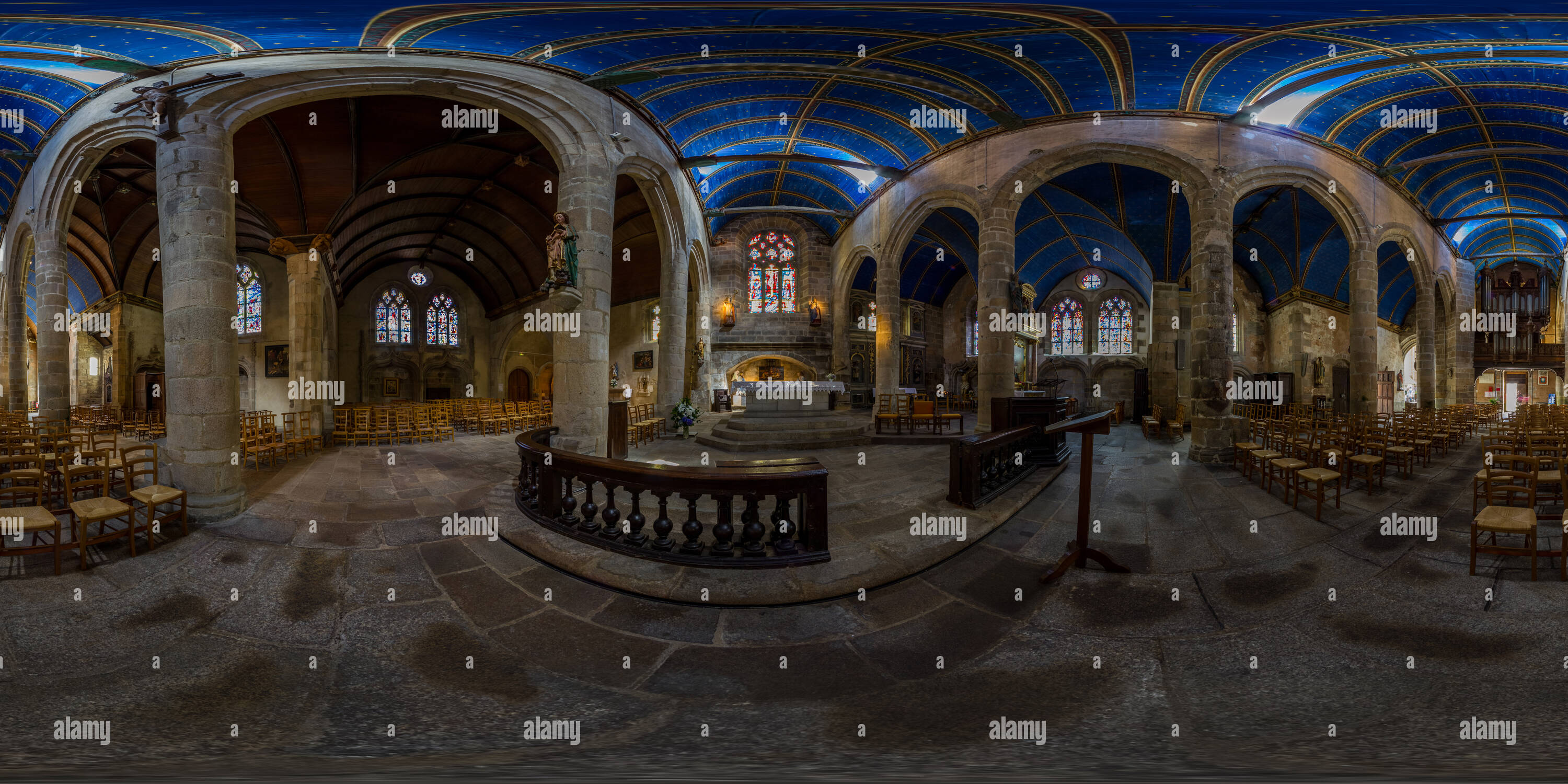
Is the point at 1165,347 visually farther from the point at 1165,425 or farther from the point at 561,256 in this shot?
the point at 561,256

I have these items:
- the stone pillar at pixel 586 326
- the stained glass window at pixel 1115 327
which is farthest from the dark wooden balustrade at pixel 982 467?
the stained glass window at pixel 1115 327

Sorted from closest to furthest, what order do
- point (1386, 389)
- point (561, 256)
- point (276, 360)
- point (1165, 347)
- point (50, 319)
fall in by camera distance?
point (561, 256), point (50, 319), point (1165, 347), point (276, 360), point (1386, 389)

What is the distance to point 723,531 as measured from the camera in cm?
367

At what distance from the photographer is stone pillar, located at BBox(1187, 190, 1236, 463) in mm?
9172

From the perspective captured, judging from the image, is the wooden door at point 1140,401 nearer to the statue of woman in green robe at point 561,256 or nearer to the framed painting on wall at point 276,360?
the statue of woman in green robe at point 561,256

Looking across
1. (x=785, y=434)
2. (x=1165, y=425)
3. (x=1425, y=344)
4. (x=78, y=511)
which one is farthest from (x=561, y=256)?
(x=1425, y=344)

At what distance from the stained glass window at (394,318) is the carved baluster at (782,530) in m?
23.5

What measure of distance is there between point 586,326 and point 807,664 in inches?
230

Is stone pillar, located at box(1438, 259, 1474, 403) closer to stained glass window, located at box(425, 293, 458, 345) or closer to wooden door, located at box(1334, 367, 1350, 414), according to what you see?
wooden door, located at box(1334, 367, 1350, 414)

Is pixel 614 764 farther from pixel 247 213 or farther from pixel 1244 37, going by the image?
pixel 247 213

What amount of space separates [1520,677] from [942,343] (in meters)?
22.8

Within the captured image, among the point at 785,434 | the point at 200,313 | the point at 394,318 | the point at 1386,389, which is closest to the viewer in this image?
the point at 200,313

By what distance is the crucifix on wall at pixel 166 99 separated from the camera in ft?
18.7

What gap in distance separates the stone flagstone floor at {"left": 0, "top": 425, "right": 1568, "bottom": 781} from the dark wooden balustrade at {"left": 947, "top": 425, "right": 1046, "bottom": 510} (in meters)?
0.62
